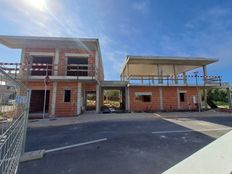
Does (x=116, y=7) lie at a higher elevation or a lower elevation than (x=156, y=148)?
higher

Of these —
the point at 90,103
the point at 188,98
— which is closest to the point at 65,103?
the point at 90,103

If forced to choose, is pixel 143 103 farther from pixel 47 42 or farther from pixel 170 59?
pixel 47 42

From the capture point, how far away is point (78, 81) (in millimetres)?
11477

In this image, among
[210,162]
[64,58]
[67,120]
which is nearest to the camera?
[210,162]

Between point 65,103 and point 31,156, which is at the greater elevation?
point 65,103

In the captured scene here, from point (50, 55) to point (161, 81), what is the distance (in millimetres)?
11642

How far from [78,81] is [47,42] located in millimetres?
4518

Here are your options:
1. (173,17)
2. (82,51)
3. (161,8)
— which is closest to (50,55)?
(82,51)

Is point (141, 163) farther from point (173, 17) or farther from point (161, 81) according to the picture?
point (161, 81)

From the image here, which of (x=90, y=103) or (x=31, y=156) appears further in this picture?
(x=90, y=103)

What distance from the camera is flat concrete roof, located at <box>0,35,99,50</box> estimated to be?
11148 millimetres

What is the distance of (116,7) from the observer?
855cm

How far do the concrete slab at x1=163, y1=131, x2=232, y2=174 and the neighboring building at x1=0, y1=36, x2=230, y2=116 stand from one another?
9.95 metres

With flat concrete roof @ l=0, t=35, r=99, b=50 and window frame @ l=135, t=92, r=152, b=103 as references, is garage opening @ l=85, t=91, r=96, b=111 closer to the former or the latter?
window frame @ l=135, t=92, r=152, b=103
